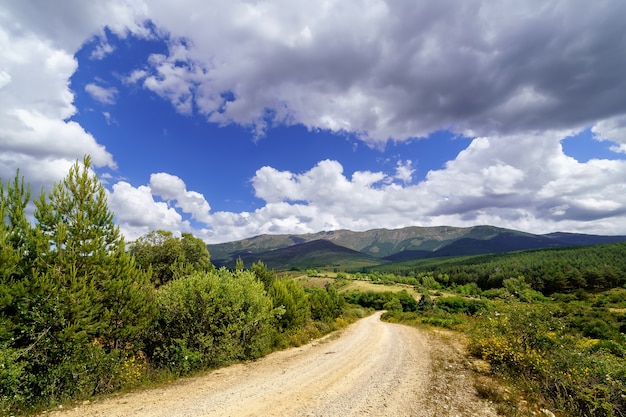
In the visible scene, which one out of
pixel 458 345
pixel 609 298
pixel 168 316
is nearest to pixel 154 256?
pixel 168 316

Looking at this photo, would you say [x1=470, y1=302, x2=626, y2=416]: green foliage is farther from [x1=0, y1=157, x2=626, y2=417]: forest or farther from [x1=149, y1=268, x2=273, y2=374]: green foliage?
[x1=149, y1=268, x2=273, y2=374]: green foliage

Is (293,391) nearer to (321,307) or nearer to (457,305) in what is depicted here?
(321,307)

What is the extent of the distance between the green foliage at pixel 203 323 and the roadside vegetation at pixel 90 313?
54 millimetres

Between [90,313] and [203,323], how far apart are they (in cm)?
567

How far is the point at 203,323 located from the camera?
1602cm

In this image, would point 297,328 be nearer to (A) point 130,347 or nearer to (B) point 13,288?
(A) point 130,347

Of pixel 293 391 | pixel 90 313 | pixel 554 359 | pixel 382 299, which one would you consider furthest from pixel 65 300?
pixel 382 299

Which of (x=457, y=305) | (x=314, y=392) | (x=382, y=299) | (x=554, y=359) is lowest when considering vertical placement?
(x=382, y=299)

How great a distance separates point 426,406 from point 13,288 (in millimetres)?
14671

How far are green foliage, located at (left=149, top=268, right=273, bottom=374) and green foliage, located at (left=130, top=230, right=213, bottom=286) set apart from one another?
24.8 m

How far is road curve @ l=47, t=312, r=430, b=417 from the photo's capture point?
976cm

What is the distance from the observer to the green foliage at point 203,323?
14.9 meters

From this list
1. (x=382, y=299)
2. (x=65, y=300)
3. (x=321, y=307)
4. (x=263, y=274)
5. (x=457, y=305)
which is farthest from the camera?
(x=382, y=299)

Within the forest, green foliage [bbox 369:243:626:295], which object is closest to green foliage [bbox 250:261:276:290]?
the forest
